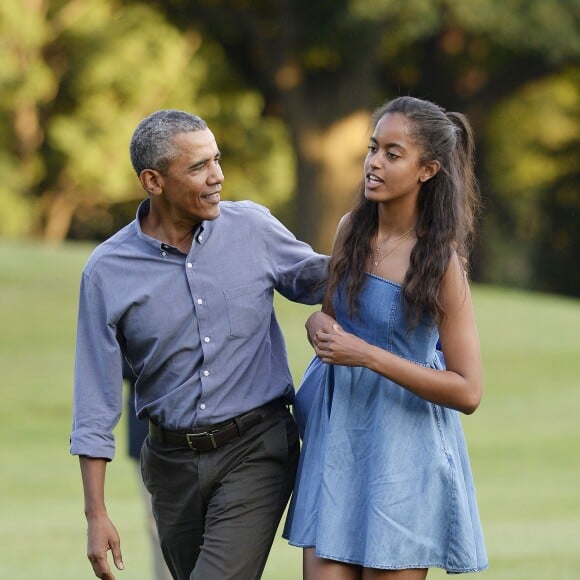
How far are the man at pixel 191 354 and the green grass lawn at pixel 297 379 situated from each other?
385 centimetres

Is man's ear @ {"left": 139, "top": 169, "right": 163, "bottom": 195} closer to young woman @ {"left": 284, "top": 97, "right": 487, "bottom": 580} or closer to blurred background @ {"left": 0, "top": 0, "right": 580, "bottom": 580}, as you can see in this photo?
young woman @ {"left": 284, "top": 97, "right": 487, "bottom": 580}

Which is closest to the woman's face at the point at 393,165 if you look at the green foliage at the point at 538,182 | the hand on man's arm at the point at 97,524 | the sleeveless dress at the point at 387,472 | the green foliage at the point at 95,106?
the sleeveless dress at the point at 387,472

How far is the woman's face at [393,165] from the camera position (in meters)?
4.22

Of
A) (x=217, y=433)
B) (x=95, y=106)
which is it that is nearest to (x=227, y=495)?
(x=217, y=433)

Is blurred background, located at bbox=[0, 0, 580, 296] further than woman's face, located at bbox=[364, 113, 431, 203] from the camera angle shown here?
Yes

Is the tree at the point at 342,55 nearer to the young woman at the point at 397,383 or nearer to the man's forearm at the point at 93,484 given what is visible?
the young woman at the point at 397,383

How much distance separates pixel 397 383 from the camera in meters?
4.11

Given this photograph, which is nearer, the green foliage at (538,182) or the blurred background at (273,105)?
the blurred background at (273,105)

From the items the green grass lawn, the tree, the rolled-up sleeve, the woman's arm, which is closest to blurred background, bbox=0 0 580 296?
the tree

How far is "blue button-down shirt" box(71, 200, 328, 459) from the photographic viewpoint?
445 centimetres

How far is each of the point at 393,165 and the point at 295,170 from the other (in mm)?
26720

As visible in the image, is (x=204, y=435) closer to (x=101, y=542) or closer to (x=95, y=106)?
(x=101, y=542)

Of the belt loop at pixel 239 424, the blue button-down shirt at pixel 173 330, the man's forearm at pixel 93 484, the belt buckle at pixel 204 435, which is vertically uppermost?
the blue button-down shirt at pixel 173 330

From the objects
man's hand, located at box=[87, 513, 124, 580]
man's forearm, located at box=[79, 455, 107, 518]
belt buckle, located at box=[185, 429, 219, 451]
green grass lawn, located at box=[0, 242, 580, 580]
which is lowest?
green grass lawn, located at box=[0, 242, 580, 580]
